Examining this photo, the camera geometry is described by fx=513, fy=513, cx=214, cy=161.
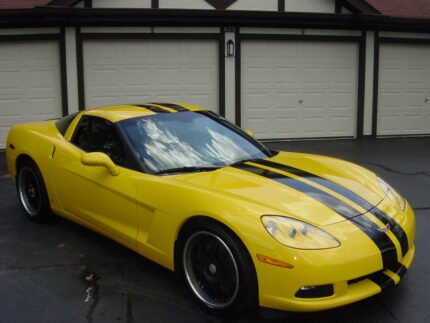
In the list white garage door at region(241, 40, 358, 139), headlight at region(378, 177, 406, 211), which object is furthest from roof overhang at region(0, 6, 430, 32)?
headlight at region(378, 177, 406, 211)

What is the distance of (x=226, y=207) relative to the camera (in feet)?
10.6

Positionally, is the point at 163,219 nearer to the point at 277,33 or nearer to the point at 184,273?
the point at 184,273

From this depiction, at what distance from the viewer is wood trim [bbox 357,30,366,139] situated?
483 inches

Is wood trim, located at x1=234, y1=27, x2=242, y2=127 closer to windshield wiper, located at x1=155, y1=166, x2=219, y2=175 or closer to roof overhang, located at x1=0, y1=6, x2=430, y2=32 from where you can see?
roof overhang, located at x1=0, y1=6, x2=430, y2=32

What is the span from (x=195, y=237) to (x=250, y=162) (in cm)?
103

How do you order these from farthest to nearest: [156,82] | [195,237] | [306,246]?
[156,82] → [195,237] → [306,246]

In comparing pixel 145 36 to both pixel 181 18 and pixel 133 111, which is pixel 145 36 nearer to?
pixel 181 18

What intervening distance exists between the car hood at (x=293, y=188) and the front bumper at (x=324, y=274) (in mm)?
232

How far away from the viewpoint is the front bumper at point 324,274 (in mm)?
2938

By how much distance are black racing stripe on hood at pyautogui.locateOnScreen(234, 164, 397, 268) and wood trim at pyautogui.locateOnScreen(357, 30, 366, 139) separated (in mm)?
9299

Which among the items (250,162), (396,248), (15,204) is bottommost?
(15,204)

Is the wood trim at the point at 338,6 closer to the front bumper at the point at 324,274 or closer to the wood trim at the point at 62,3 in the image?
the wood trim at the point at 62,3

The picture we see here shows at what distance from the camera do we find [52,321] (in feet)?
10.8

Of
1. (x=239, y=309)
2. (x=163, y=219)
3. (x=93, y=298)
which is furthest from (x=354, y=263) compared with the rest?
(x=93, y=298)
